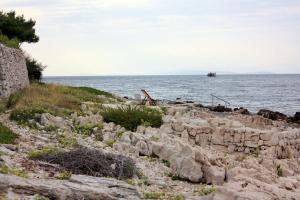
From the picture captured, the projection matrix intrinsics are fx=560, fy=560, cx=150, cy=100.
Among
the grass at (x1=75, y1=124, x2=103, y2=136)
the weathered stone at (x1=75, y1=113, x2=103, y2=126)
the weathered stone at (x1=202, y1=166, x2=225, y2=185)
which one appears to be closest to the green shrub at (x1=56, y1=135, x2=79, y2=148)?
the grass at (x1=75, y1=124, x2=103, y2=136)

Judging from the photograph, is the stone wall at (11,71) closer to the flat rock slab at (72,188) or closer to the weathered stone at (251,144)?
the weathered stone at (251,144)

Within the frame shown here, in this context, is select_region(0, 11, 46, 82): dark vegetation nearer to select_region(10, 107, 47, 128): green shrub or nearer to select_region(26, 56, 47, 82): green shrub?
select_region(26, 56, 47, 82): green shrub

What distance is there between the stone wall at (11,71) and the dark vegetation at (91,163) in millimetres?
13505

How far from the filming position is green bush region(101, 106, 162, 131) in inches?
803

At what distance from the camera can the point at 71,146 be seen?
15047 millimetres

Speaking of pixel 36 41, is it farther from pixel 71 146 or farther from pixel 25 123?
pixel 71 146

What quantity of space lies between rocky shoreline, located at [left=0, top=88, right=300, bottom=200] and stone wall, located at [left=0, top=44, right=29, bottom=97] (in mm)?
4700

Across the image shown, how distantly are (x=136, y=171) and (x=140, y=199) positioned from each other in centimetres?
257

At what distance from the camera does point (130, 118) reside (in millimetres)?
20672

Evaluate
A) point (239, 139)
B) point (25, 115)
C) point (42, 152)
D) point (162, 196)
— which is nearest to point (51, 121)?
point (25, 115)

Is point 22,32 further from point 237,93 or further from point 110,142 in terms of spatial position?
point 237,93

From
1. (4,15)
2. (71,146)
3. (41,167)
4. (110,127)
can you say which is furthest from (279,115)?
(41,167)

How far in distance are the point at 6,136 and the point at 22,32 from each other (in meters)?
29.3

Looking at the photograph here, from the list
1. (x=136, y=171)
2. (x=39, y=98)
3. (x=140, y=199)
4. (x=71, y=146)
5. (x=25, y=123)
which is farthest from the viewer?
(x=39, y=98)
